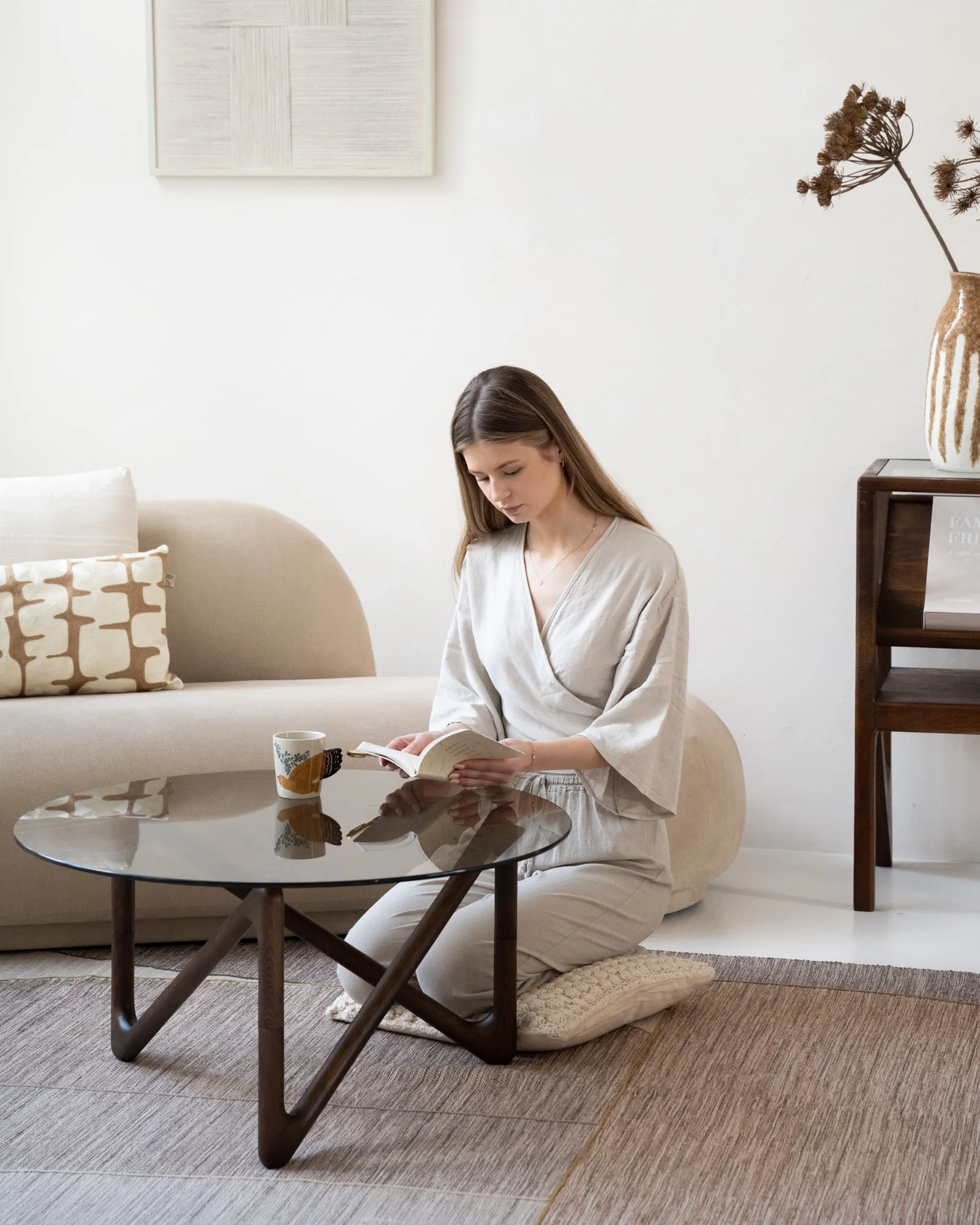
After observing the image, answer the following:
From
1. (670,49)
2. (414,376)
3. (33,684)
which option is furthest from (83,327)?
(670,49)

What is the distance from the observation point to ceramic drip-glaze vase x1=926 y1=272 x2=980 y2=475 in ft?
8.73

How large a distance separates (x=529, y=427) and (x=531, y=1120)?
3.17ft

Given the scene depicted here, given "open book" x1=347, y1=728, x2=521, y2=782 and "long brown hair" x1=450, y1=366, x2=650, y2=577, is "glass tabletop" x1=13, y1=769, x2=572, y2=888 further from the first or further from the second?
"long brown hair" x1=450, y1=366, x2=650, y2=577

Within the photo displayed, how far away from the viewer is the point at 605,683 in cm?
213

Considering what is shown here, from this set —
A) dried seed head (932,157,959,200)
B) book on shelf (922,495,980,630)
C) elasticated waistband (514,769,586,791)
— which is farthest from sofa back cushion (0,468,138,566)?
dried seed head (932,157,959,200)

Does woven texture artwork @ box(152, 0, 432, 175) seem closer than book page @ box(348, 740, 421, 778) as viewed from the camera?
No

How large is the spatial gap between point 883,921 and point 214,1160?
1.47 meters

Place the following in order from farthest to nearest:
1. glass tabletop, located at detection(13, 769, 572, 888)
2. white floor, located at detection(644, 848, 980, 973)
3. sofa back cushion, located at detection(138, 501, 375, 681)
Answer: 1. sofa back cushion, located at detection(138, 501, 375, 681)
2. white floor, located at detection(644, 848, 980, 973)
3. glass tabletop, located at detection(13, 769, 572, 888)

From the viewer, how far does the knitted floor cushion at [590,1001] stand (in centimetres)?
199

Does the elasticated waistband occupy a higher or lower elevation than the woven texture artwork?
lower

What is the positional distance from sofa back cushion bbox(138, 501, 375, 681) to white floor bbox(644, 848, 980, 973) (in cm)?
93

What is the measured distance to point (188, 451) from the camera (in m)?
3.47

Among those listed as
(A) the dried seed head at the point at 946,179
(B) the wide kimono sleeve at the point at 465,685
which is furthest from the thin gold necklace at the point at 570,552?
(A) the dried seed head at the point at 946,179

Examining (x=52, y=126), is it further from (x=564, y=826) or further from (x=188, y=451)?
(x=564, y=826)
